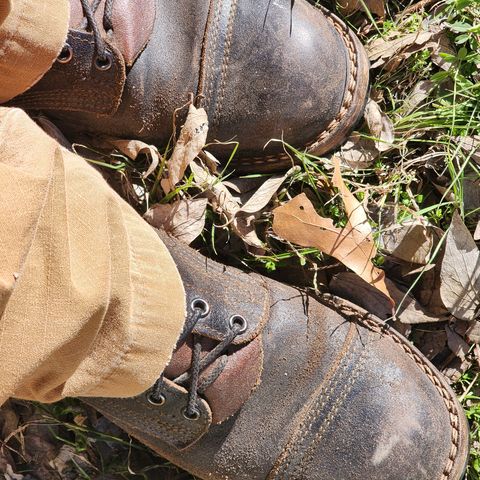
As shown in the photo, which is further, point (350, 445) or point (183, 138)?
point (183, 138)

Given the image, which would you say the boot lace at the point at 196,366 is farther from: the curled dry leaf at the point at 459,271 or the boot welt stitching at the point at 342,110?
the curled dry leaf at the point at 459,271

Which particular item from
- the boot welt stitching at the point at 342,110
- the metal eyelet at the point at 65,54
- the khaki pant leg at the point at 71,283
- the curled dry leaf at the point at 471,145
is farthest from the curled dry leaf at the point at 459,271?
the metal eyelet at the point at 65,54

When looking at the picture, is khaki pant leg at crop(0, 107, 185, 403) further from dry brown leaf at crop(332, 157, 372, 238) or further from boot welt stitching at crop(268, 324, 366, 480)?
dry brown leaf at crop(332, 157, 372, 238)

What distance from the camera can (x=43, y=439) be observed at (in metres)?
2.31

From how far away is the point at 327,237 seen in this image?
2072 mm

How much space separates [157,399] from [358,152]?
101cm

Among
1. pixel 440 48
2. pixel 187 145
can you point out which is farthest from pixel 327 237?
pixel 440 48

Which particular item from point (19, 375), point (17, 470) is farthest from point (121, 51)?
point (17, 470)

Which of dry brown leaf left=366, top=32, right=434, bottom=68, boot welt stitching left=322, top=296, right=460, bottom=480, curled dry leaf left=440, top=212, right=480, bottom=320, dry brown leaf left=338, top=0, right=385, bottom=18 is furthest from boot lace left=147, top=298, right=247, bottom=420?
dry brown leaf left=338, top=0, right=385, bottom=18

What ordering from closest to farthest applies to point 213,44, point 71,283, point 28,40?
point 71,283 → point 28,40 → point 213,44

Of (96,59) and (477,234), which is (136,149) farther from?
(477,234)

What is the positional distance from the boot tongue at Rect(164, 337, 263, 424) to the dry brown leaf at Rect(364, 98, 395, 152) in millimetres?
782

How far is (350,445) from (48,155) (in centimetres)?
108

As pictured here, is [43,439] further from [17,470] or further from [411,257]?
[411,257]
